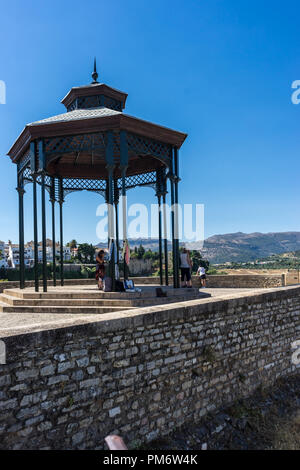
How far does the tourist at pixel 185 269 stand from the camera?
10.2 m

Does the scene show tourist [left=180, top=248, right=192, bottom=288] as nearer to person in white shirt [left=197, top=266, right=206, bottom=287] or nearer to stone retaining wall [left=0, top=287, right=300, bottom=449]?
stone retaining wall [left=0, top=287, right=300, bottom=449]

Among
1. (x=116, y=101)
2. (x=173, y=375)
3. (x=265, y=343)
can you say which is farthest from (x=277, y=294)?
(x=116, y=101)

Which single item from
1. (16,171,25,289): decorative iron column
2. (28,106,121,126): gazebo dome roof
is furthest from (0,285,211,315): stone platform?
(28,106,121,126): gazebo dome roof

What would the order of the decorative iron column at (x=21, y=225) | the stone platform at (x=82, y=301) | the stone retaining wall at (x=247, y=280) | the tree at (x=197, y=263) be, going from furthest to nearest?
the tree at (x=197, y=263) < the stone retaining wall at (x=247, y=280) < the decorative iron column at (x=21, y=225) < the stone platform at (x=82, y=301)

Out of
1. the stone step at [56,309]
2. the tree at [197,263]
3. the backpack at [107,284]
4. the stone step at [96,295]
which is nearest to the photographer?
the stone step at [56,309]

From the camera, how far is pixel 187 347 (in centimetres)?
612

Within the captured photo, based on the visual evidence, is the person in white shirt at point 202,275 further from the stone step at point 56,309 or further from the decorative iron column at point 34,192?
the stone step at point 56,309

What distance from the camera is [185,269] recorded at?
10328 millimetres

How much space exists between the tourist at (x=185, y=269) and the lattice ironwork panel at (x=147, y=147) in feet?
9.53

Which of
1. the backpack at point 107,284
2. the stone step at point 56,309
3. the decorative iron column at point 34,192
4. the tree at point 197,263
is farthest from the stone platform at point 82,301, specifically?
the tree at point 197,263

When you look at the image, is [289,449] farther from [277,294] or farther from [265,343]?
[277,294]

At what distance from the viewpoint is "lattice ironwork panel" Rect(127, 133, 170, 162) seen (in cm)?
888

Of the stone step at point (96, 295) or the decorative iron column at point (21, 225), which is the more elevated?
the decorative iron column at point (21, 225)

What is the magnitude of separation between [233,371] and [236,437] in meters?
1.29
